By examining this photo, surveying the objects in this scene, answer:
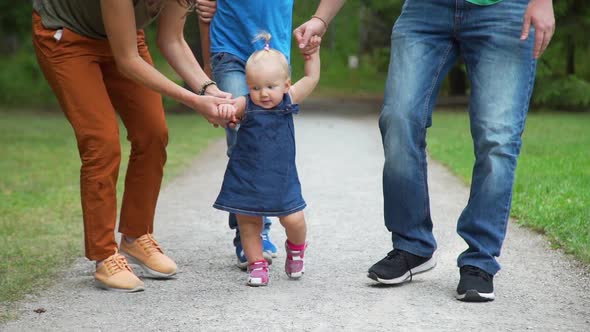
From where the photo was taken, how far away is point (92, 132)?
4297 millimetres

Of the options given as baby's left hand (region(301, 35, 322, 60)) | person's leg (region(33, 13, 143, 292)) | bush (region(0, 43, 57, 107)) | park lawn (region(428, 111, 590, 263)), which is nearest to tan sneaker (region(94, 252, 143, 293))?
person's leg (region(33, 13, 143, 292))

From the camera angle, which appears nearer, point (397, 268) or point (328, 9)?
point (397, 268)

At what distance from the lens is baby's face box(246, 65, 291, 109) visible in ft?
14.0

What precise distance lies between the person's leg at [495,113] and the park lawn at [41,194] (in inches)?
81.2

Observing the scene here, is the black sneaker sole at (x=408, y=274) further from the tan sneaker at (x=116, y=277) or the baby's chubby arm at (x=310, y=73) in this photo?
the tan sneaker at (x=116, y=277)

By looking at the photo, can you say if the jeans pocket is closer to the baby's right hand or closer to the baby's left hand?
the baby's left hand

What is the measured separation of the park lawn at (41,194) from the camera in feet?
16.5

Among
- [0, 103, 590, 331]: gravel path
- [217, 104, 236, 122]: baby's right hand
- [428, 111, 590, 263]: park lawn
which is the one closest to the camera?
[0, 103, 590, 331]: gravel path

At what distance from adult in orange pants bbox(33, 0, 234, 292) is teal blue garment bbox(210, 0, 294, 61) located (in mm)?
205

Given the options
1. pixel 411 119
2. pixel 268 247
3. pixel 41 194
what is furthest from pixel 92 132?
pixel 41 194

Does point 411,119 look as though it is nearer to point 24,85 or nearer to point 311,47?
point 311,47

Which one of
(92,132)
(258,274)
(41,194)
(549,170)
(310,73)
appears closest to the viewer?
(92,132)

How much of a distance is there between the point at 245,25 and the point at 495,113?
1310mm

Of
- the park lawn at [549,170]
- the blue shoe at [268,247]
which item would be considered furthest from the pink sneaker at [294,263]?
the park lawn at [549,170]
